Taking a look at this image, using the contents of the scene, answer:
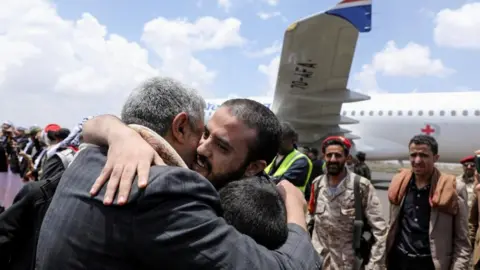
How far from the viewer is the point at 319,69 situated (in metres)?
12.4

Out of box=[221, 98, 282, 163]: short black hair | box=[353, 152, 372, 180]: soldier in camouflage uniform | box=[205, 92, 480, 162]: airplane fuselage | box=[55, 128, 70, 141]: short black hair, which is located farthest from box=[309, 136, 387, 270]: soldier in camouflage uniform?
box=[205, 92, 480, 162]: airplane fuselage

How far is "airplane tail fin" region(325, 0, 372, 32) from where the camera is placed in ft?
32.7

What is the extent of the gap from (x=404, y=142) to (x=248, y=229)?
604 inches

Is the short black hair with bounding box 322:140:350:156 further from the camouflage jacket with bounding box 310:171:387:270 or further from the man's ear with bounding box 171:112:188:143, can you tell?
the man's ear with bounding box 171:112:188:143

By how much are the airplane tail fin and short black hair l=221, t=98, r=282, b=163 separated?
Result: 911cm

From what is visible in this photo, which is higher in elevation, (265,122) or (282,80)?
(282,80)

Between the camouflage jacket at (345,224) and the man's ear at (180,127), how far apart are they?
2.51 m

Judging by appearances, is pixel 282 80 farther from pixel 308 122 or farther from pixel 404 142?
pixel 404 142

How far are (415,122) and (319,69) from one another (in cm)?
468

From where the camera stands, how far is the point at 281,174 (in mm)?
4453

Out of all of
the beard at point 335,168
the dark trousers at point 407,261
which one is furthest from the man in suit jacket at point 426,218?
the beard at point 335,168

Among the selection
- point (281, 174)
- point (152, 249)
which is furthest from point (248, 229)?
point (281, 174)

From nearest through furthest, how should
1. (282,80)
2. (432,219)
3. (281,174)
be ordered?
1. (432,219)
2. (281,174)
3. (282,80)

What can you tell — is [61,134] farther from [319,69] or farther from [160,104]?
[319,69]
